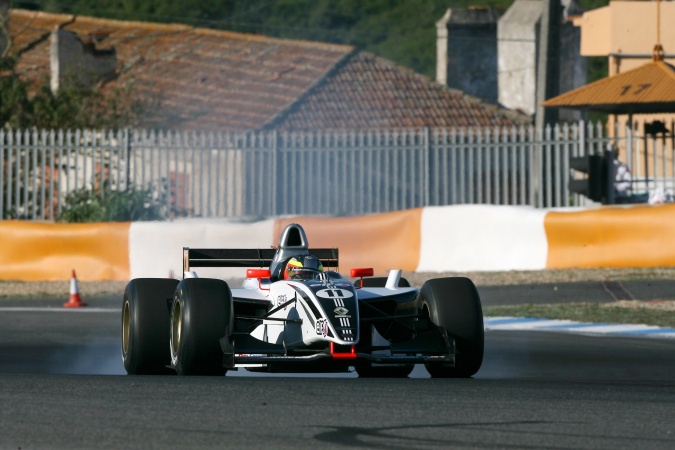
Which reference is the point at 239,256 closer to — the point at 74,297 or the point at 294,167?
the point at 74,297

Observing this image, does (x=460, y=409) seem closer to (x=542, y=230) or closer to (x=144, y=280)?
(x=144, y=280)

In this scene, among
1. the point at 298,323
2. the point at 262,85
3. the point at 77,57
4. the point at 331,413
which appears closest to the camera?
the point at 331,413

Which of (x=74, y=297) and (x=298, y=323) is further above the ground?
(x=298, y=323)

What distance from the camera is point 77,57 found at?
133 feet

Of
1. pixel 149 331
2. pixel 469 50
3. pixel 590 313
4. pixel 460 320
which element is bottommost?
pixel 590 313

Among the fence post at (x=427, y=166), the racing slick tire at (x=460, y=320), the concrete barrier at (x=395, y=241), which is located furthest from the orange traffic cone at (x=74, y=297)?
the racing slick tire at (x=460, y=320)

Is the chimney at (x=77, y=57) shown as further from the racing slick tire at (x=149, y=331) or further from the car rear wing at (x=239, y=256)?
the racing slick tire at (x=149, y=331)

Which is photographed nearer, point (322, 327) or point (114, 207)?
point (322, 327)

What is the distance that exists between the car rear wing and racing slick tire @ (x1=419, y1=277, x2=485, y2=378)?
154 cm

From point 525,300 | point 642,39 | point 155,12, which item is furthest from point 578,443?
point 155,12

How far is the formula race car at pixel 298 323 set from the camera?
9.38 m

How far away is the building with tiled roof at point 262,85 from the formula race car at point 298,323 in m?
23.9

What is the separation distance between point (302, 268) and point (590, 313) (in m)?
6.24

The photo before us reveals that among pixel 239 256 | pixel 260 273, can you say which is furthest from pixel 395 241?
pixel 260 273
